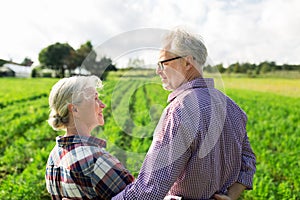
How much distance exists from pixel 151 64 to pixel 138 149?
167 inches

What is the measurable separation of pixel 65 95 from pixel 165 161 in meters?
0.75

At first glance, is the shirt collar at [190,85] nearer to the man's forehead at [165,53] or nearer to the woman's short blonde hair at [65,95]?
the man's forehead at [165,53]

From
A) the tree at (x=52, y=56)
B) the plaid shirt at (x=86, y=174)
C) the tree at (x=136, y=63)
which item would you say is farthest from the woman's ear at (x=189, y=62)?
the tree at (x=52, y=56)

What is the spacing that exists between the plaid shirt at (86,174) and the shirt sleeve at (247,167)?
0.63 m

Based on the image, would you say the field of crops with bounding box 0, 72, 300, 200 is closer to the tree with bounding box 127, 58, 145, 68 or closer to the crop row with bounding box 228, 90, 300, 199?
the crop row with bounding box 228, 90, 300, 199

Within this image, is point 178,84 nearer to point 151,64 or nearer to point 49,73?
point 151,64

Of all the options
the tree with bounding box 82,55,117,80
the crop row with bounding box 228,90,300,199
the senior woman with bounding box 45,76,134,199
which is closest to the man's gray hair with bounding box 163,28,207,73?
the tree with bounding box 82,55,117,80

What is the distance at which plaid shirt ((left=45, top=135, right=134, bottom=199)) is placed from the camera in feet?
6.20

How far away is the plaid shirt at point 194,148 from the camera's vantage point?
165 cm

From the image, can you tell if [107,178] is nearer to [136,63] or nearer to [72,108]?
[72,108]

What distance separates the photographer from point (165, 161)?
64.8 inches

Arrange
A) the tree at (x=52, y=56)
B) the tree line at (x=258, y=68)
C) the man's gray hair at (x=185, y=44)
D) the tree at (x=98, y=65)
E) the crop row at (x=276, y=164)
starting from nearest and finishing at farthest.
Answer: the man's gray hair at (x=185, y=44)
the tree at (x=98, y=65)
the crop row at (x=276, y=164)
the tree line at (x=258, y=68)
the tree at (x=52, y=56)

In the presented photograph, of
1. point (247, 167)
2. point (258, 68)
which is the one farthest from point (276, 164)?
point (258, 68)

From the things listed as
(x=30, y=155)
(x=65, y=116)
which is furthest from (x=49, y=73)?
(x=65, y=116)
